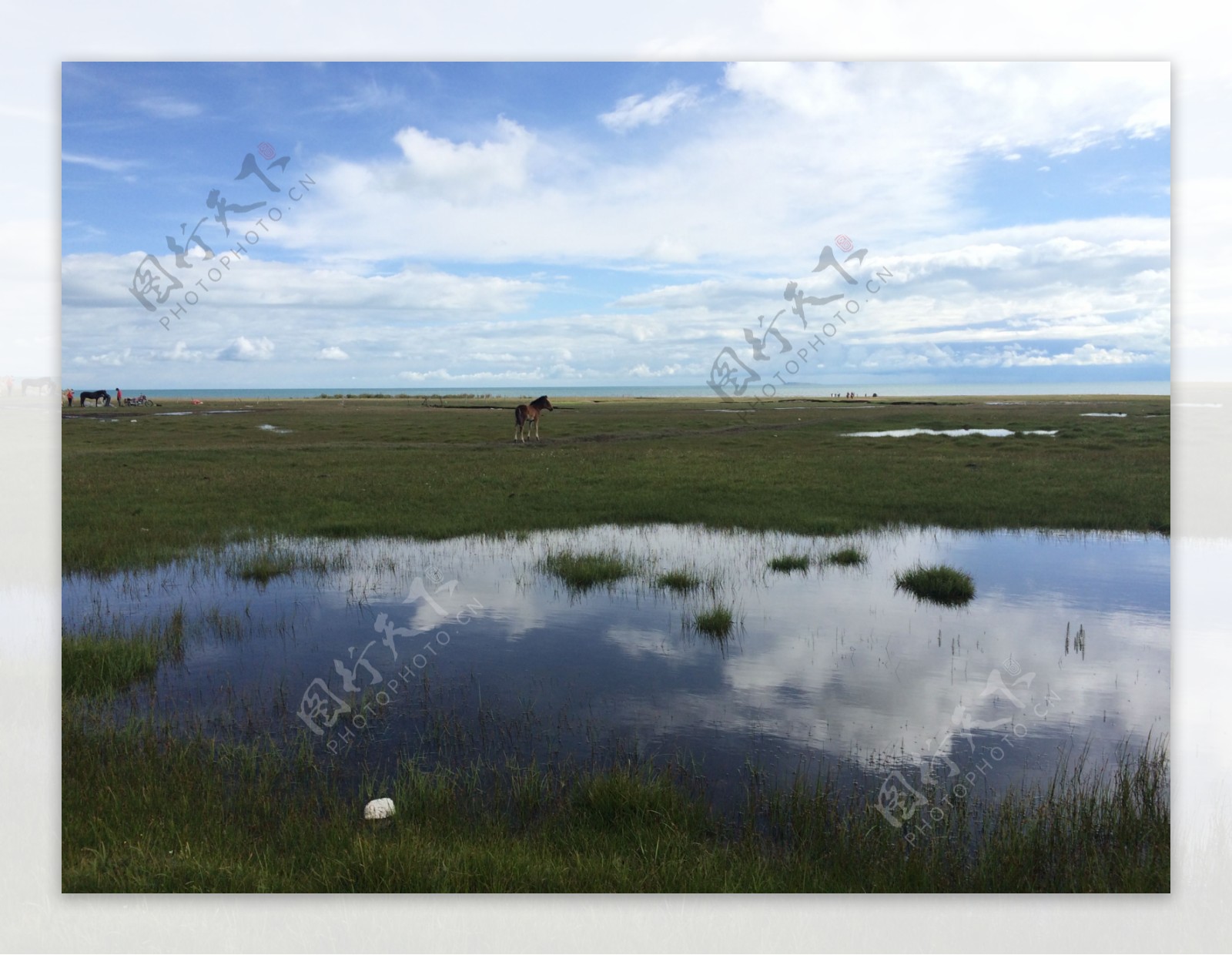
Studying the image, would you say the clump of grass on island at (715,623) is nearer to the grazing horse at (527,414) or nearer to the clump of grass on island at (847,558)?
the clump of grass on island at (847,558)

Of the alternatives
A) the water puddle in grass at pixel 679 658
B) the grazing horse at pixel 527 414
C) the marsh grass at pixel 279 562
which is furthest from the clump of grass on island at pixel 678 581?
the grazing horse at pixel 527 414

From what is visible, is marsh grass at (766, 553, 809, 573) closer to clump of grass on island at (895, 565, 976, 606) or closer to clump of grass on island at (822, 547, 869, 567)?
clump of grass on island at (822, 547, 869, 567)

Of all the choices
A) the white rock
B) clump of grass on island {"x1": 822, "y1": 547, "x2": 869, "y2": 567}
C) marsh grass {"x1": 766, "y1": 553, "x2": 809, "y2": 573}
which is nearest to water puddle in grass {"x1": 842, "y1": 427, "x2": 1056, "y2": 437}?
clump of grass on island {"x1": 822, "y1": 547, "x2": 869, "y2": 567}

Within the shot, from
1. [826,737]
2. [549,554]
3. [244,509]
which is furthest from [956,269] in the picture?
[244,509]

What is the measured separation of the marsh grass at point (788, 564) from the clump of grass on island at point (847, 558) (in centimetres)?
55

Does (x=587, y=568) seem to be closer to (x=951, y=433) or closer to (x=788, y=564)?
(x=788, y=564)

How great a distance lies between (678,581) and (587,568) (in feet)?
6.28

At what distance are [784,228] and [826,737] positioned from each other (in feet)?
25.1

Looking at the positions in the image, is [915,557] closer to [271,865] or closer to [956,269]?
[956,269]

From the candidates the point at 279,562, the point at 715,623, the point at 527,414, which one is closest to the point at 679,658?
the point at 715,623

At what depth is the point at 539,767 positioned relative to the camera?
817 cm

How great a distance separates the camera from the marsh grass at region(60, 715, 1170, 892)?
6465 mm

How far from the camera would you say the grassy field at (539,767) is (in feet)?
21.6

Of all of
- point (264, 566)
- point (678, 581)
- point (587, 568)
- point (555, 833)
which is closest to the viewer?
point (555, 833)
